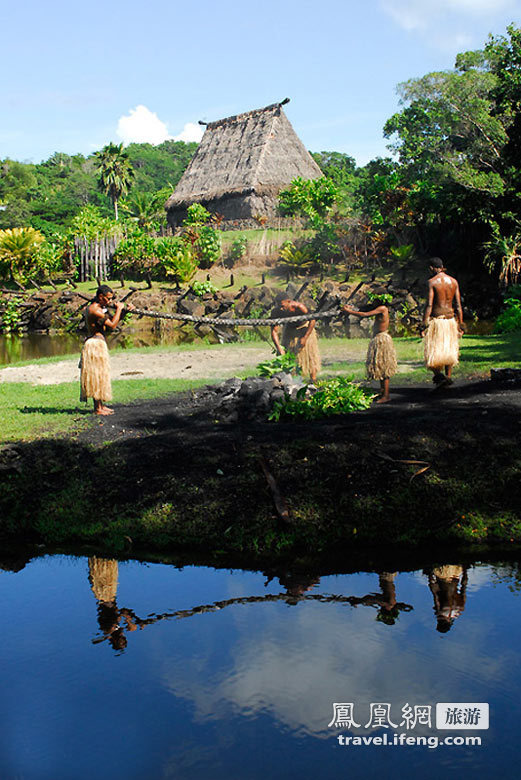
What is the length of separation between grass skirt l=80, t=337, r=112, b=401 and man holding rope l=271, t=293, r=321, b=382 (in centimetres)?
278

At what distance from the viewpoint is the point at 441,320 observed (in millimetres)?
9727

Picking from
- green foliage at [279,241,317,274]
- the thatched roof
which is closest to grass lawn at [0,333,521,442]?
green foliage at [279,241,317,274]

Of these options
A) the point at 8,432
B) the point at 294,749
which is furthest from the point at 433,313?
the point at 294,749

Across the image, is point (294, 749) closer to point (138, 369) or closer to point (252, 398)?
point (252, 398)

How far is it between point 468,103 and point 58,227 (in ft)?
109

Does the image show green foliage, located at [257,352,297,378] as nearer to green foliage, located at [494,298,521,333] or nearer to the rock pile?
the rock pile

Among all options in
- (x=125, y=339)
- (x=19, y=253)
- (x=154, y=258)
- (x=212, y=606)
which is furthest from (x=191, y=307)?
(x=212, y=606)

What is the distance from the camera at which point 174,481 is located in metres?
6.53

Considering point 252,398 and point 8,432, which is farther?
point 252,398

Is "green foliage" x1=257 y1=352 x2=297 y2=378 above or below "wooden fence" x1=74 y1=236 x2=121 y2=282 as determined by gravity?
below

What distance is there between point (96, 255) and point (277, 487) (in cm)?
2804

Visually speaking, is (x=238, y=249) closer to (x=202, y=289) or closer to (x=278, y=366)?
(x=202, y=289)

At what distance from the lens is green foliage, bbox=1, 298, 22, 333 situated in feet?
89.8

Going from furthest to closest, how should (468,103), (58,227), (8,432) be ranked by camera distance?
(58,227), (468,103), (8,432)
